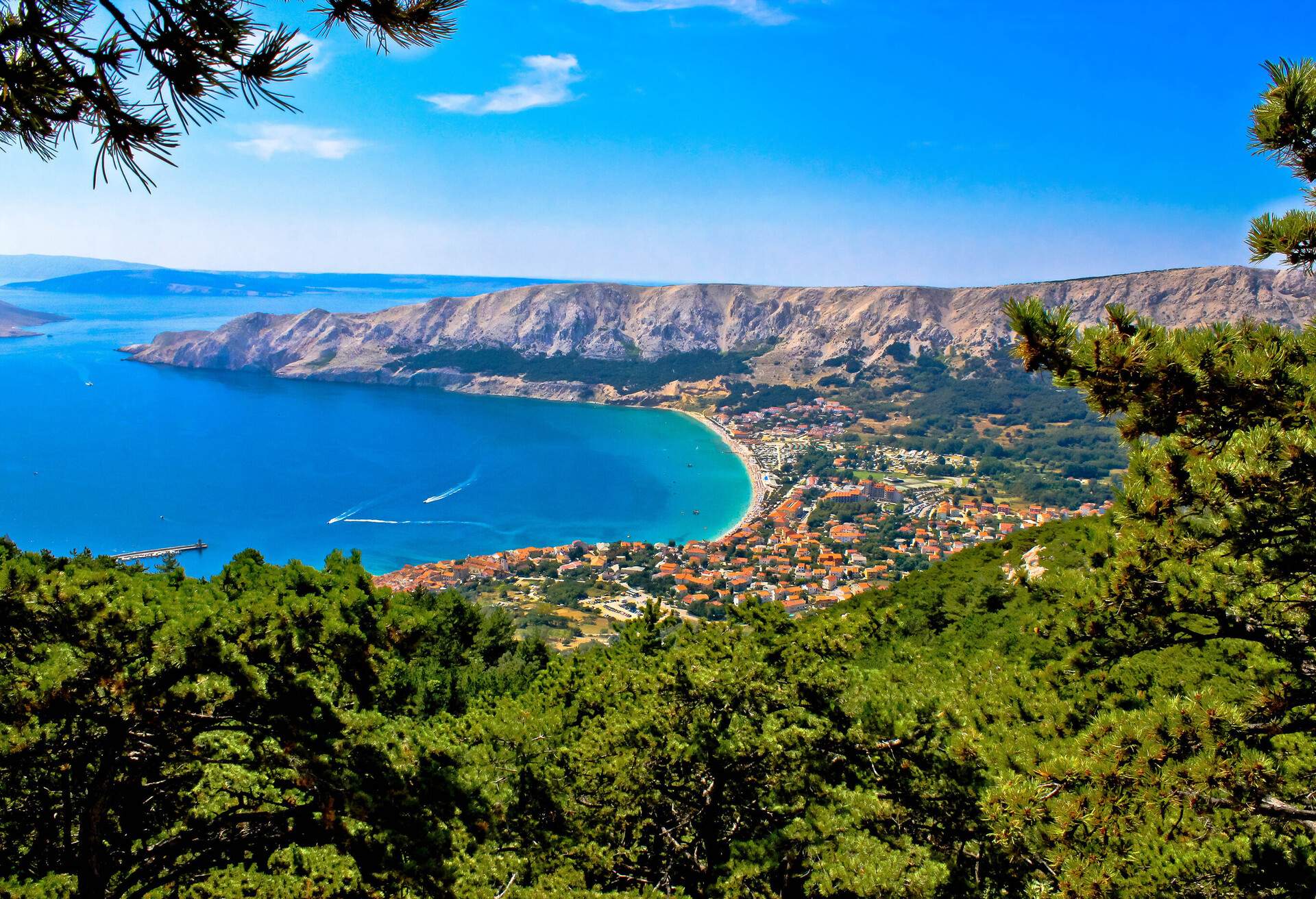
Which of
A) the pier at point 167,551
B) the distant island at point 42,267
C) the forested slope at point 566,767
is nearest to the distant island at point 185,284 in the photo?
the distant island at point 42,267

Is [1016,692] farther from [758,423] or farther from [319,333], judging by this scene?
[319,333]

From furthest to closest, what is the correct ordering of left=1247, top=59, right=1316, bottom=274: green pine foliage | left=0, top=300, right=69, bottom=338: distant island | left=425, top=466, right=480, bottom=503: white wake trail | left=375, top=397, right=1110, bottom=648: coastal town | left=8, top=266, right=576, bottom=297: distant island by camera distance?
left=8, top=266, right=576, bottom=297: distant island → left=0, top=300, right=69, bottom=338: distant island → left=425, top=466, right=480, bottom=503: white wake trail → left=375, top=397, right=1110, bottom=648: coastal town → left=1247, top=59, right=1316, bottom=274: green pine foliage

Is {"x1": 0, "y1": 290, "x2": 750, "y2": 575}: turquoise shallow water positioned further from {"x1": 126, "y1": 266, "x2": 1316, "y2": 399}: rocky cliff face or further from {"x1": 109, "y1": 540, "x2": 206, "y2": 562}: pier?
{"x1": 126, "y1": 266, "x2": 1316, "y2": 399}: rocky cliff face

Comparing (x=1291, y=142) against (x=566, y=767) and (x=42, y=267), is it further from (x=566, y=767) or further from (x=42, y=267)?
(x=42, y=267)

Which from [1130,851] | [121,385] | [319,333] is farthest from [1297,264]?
[319,333]

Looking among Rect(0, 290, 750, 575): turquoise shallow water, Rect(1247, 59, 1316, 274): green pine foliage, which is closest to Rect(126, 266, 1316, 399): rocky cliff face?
Rect(0, 290, 750, 575): turquoise shallow water

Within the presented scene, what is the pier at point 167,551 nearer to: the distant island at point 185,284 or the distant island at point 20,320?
the distant island at point 20,320
